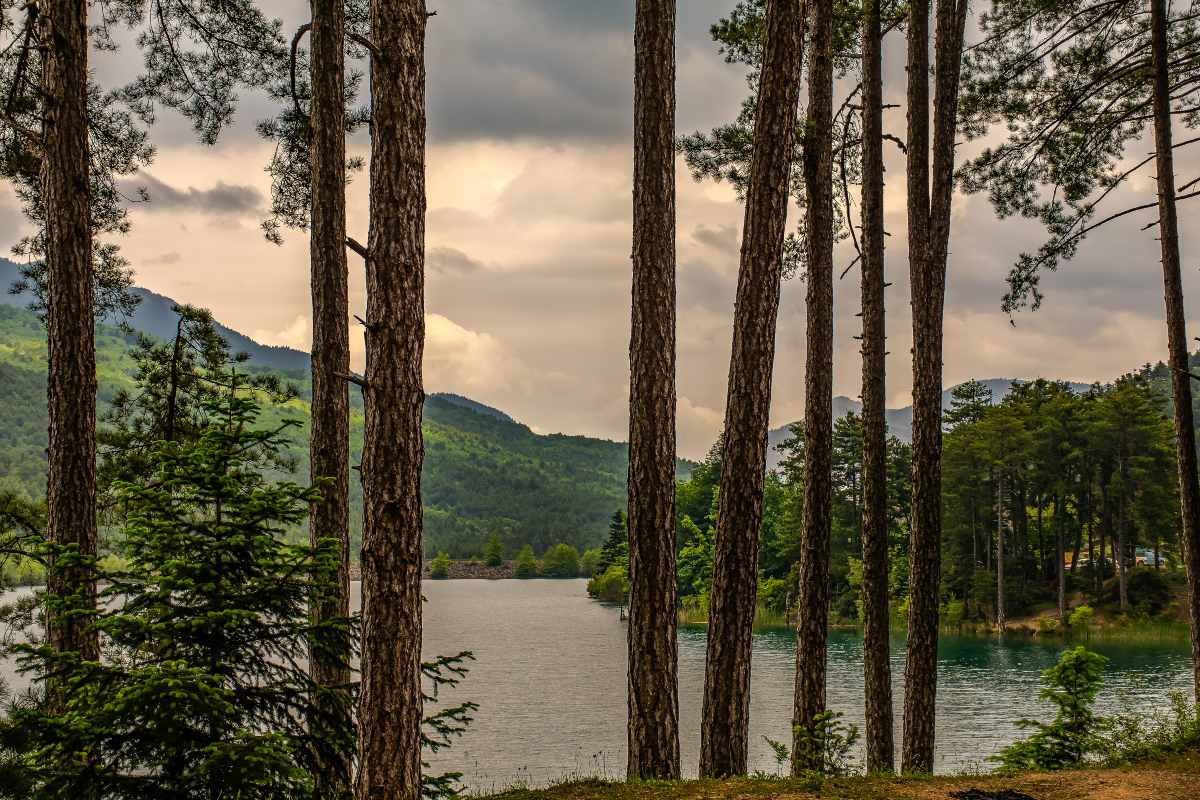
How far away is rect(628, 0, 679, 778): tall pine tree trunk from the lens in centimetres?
730

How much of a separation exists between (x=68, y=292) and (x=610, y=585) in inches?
2750

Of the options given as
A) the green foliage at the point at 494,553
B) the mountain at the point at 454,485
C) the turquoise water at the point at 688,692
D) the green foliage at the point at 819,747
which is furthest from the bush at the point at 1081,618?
the green foliage at the point at 494,553

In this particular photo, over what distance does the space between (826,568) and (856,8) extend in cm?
648

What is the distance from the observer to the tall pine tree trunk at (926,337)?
33.6 feet

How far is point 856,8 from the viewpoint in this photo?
10992 mm

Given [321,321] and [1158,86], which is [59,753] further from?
[1158,86]

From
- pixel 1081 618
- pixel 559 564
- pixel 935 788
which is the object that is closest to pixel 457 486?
pixel 559 564

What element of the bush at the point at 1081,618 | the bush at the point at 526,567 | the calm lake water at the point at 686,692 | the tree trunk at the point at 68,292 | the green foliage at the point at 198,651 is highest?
the tree trunk at the point at 68,292

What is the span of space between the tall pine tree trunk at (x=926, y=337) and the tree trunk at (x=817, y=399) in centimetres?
97

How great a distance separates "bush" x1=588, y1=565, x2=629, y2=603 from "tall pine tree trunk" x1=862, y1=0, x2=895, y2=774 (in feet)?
197

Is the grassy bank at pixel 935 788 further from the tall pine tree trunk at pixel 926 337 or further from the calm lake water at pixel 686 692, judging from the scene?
the calm lake water at pixel 686 692

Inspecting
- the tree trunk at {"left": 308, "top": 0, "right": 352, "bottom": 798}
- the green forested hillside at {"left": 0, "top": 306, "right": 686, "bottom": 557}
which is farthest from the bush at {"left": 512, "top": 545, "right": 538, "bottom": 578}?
the tree trunk at {"left": 308, "top": 0, "right": 352, "bottom": 798}

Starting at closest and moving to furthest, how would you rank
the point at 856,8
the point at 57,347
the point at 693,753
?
the point at 57,347
the point at 856,8
the point at 693,753

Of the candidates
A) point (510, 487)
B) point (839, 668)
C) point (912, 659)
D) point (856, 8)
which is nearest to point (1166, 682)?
point (839, 668)
